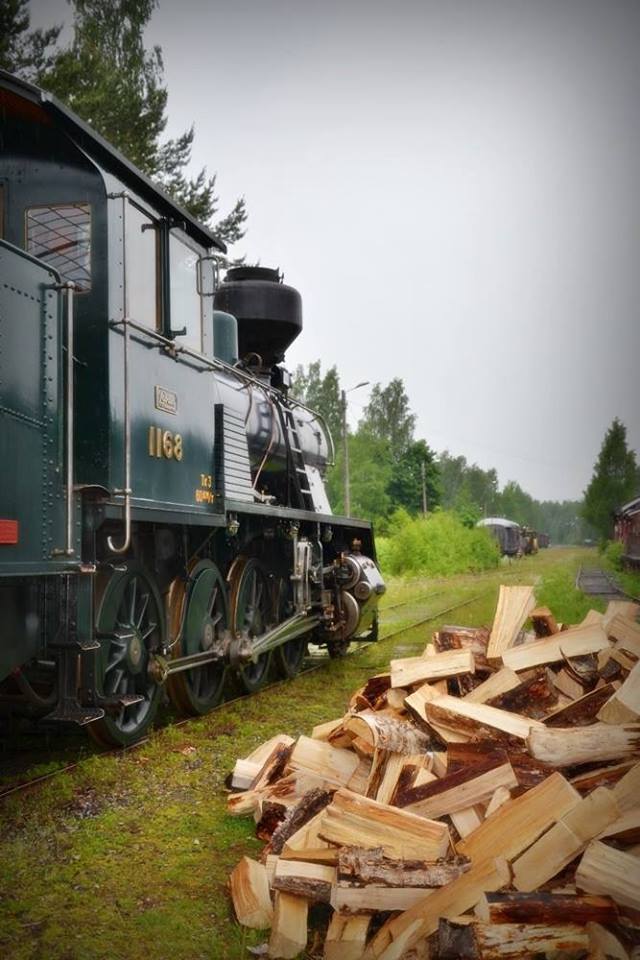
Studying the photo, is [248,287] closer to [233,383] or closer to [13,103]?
[233,383]

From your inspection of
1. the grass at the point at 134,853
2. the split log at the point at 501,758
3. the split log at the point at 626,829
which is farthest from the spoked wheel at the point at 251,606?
the split log at the point at 626,829

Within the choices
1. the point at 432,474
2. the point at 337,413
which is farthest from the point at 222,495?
the point at 337,413

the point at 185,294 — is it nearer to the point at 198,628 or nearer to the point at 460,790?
the point at 198,628

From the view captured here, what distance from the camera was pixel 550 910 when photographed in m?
2.81

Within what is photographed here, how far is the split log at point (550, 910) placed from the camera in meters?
2.80

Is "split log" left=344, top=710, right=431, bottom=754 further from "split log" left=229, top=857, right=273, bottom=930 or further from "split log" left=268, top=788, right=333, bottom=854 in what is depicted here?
"split log" left=229, top=857, right=273, bottom=930

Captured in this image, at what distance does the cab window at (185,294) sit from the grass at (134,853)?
2960 mm

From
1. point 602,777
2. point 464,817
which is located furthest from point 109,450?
point 602,777

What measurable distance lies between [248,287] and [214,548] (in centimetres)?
368

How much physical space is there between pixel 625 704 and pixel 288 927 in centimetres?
186

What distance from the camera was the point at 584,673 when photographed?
4973mm

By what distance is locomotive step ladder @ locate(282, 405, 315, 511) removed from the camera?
9.55 m

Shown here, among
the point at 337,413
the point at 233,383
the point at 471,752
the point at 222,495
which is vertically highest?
the point at 337,413

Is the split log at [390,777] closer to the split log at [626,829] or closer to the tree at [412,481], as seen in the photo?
the split log at [626,829]
